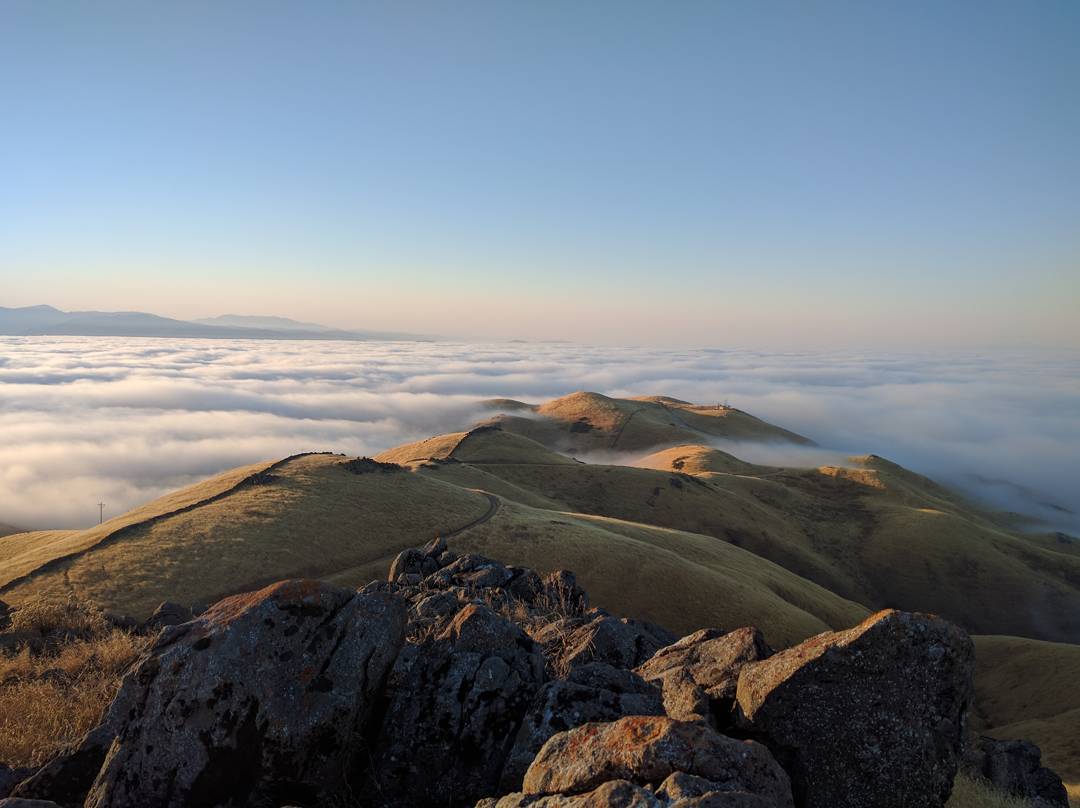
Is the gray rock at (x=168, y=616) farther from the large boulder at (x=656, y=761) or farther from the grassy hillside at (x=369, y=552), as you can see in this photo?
the grassy hillside at (x=369, y=552)

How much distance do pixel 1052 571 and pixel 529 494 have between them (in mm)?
101584

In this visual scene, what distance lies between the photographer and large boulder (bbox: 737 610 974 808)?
1002cm

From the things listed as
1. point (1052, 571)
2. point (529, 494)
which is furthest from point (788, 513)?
point (529, 494)

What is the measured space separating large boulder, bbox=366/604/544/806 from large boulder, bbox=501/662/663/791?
687 millimetres

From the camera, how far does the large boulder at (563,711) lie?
10.0 m

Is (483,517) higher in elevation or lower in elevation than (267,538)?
lower

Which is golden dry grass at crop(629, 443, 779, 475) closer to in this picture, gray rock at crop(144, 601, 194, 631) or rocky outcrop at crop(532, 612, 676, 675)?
rocky outcrop at crop(532, 612, 676, 675)

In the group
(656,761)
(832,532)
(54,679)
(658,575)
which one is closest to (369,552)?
(658,575)

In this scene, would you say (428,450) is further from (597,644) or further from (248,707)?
(248,707)

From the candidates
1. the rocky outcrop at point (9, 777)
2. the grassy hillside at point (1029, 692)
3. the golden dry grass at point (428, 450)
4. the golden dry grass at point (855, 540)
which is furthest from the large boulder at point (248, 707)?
the golden dry grass at point (428, 450)

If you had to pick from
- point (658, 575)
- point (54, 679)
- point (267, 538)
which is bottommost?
point (658, 575)

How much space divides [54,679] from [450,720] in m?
13.1

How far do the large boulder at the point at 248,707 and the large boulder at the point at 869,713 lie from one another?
7269 millimetres

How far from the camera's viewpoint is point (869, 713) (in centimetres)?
1022
